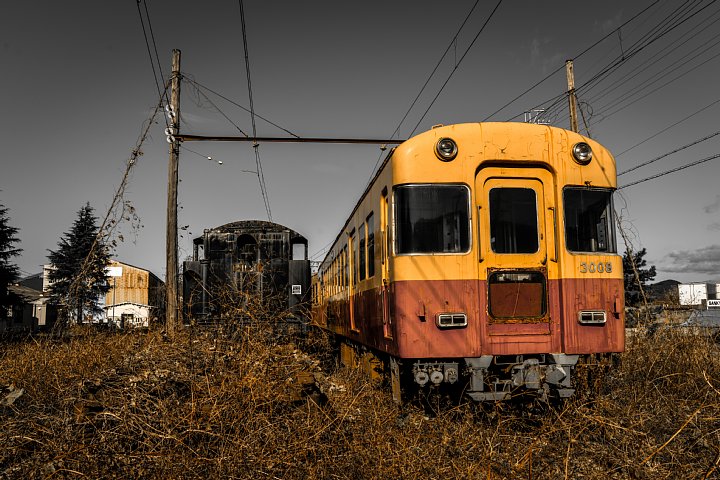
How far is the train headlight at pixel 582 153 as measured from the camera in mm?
6645

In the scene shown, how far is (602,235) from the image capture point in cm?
664

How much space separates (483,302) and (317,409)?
84.0 inches

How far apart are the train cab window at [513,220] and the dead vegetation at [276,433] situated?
5.09ft

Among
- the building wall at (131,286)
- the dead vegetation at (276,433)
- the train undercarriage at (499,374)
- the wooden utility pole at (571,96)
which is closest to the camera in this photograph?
the dead vegetation at (276,433)

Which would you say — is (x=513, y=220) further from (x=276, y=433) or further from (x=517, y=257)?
(x=276, y=433)

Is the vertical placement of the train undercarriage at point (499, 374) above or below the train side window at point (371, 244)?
below

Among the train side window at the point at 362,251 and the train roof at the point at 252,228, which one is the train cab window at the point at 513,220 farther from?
the train roof at the point at 252,228

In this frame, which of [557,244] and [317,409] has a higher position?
[557,244]

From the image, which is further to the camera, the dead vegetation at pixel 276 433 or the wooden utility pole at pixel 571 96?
the wooden utility pole at pixel 571 96

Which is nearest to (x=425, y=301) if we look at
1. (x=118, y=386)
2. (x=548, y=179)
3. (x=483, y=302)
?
(x=483, y=302)

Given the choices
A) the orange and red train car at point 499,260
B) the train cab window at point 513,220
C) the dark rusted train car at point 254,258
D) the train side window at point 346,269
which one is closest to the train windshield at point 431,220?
the orange and red train car at point 499,260

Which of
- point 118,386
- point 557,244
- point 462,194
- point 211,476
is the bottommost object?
point 211,476

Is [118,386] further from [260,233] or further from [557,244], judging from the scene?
[260,233]

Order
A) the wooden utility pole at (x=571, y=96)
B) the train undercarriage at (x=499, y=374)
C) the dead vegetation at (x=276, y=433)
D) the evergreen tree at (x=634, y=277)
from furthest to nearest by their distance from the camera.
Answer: the evergreen tree at (x=634, y=277), the wooden utility pole at (x=571, y=96), the train undercarriage at (x=499, y=374), the dead vegetation at (x=276, y=433)
